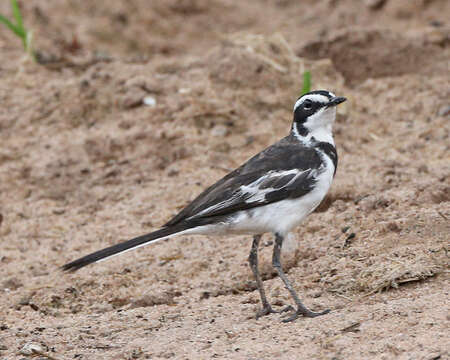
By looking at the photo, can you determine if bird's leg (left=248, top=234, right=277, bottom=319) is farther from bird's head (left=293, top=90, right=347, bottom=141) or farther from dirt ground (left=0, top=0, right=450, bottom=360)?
bird's head (left=293, top=90, right=347, bottom=141)

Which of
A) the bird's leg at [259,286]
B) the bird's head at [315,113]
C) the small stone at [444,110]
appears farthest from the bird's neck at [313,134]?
the small stone at [444,110]

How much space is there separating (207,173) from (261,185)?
234cm

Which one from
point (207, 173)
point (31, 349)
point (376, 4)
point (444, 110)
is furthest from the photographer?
point (376, 4)

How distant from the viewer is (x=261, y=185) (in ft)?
17.5

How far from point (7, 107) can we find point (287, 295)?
4.55 meters

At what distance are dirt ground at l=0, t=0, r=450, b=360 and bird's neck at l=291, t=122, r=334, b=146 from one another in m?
0.86

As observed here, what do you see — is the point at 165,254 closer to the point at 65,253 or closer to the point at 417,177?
the point at 65,253

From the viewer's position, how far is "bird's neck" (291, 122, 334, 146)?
5654mm

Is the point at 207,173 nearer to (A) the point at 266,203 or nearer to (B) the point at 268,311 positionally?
(A) the point at 266,203

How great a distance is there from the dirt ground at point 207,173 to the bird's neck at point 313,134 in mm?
863

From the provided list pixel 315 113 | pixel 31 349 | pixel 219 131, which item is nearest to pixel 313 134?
pixel 315 113

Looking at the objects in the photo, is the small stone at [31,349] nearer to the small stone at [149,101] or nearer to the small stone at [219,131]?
the small stone at [219,131]

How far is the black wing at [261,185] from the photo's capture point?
5270 mm

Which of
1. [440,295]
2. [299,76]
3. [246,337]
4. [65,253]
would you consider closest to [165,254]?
[65,253]
